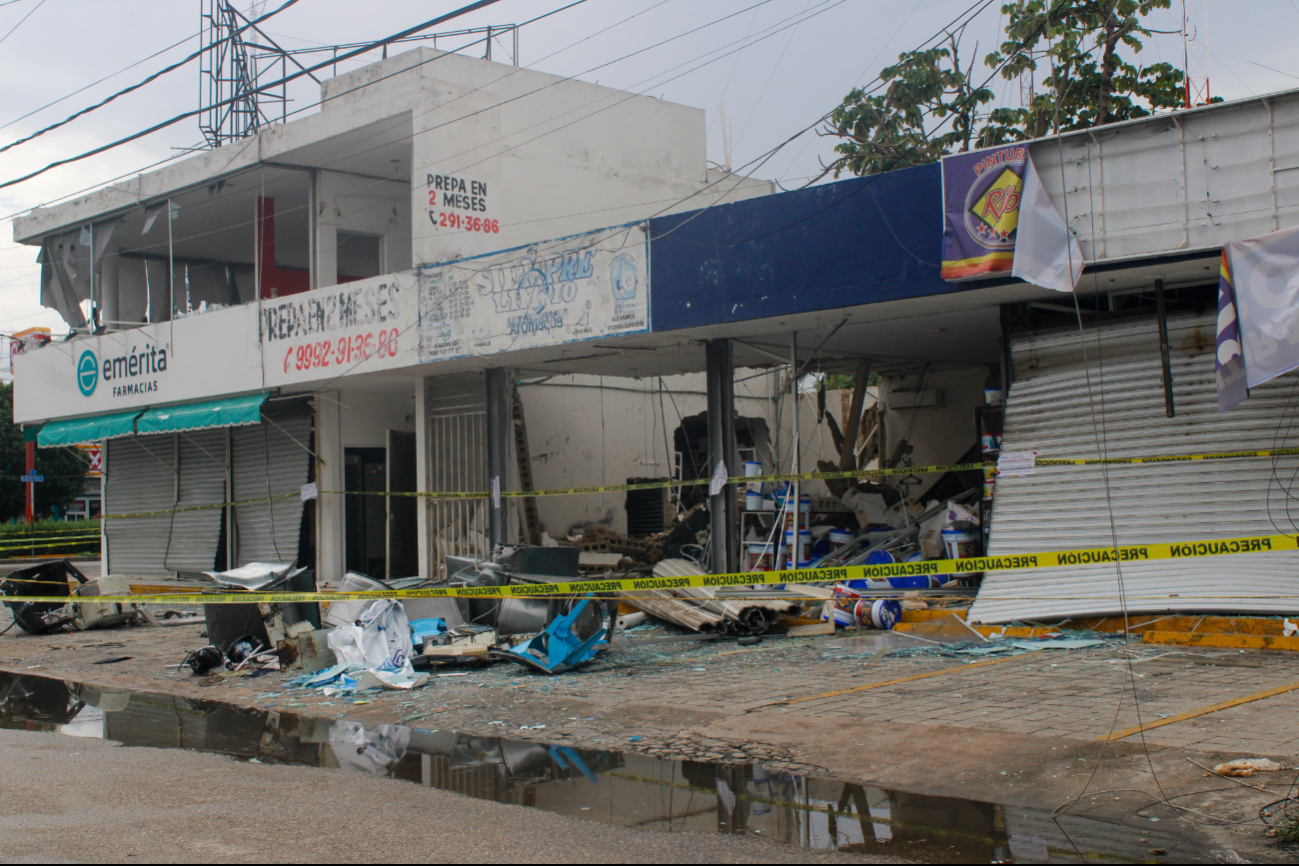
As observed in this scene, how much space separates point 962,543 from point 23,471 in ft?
171

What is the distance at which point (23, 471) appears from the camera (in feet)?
170

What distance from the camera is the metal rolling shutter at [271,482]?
19938mm

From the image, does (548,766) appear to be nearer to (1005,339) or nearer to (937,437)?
(1005,339)

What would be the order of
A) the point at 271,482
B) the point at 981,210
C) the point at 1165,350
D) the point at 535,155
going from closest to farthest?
the point at 1165,350
the point at 981,210
the point at 535,155
the point at 271,482

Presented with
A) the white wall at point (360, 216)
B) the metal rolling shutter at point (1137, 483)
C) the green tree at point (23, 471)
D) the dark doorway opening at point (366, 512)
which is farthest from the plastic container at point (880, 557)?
the green tree at point (23, 471)

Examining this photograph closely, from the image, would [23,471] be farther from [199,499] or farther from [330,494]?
[330,494]

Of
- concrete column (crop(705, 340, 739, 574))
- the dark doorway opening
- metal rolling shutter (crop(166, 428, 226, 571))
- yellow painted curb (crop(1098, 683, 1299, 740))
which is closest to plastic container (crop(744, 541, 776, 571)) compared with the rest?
concrete column (crop(705, 340, 739, 574))

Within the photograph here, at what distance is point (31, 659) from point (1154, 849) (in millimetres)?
12721

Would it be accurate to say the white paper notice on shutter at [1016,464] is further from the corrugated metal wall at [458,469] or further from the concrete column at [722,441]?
the corrugated metal wall at [458,469]

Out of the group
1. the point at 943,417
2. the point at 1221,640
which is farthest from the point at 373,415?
the point at 1221,640

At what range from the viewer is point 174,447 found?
2298cm

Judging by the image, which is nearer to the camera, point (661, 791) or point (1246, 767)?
point (1246, 767)

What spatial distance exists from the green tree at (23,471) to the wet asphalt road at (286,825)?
50.8 metres

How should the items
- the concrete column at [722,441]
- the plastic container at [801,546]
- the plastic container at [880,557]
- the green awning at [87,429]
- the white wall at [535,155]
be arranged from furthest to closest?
1. the green awning at [87,429]
2. the white wall at [535,155]
3. the concrete column at [722,441]
4. the plastic container at [801,546]
5. the plastic container at [880,557]
